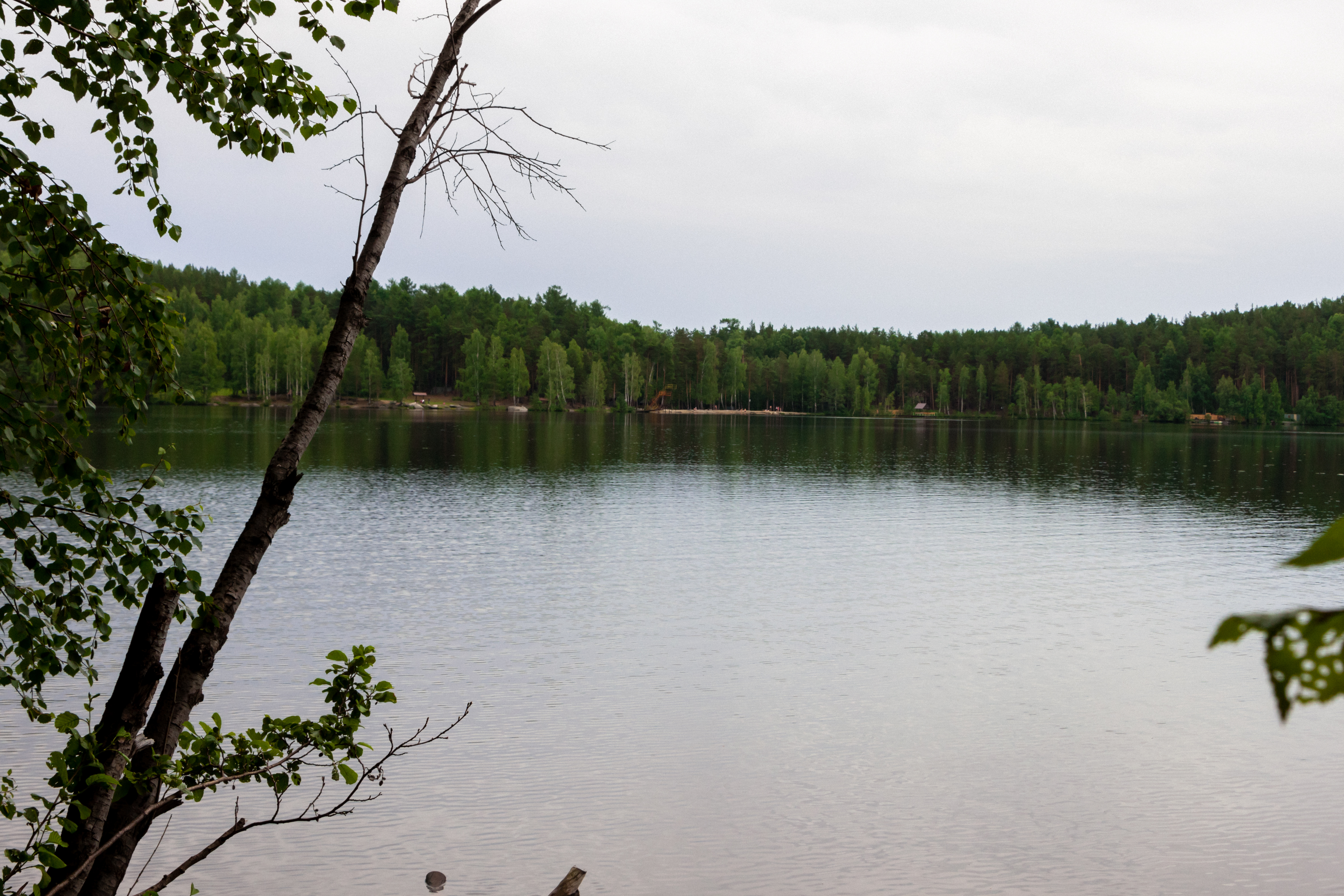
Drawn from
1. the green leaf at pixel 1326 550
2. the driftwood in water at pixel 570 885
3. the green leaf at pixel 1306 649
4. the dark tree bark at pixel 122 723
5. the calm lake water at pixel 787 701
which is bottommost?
the calm lake water at pixel 787 701

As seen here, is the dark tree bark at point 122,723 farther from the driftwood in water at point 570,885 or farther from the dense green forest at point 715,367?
the dense green forest at point 715,367

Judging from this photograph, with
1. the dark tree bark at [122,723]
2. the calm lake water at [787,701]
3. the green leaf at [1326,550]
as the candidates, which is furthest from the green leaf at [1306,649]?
the dark tree bark at [122,723]

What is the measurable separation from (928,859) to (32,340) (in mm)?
10339

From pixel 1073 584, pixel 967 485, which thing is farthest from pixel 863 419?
pixel 1073 584

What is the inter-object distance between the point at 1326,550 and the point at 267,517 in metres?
4.09

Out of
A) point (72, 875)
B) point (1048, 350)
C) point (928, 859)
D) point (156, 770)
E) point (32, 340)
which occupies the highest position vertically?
point (1048, 350)

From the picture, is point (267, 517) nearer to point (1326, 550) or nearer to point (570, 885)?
point (1326, 550)

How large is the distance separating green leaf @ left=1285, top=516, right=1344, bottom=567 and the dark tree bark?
13.5 feet

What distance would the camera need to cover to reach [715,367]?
177 m

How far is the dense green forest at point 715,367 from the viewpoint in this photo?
156 m

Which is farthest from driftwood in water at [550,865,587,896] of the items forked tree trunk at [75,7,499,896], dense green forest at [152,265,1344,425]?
dense green forest at [152,265,1344,425]

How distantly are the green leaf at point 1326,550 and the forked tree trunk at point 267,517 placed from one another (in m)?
3.94

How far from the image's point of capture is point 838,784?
13.3 m

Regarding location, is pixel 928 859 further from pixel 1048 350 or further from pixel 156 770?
pixel 1048 350
